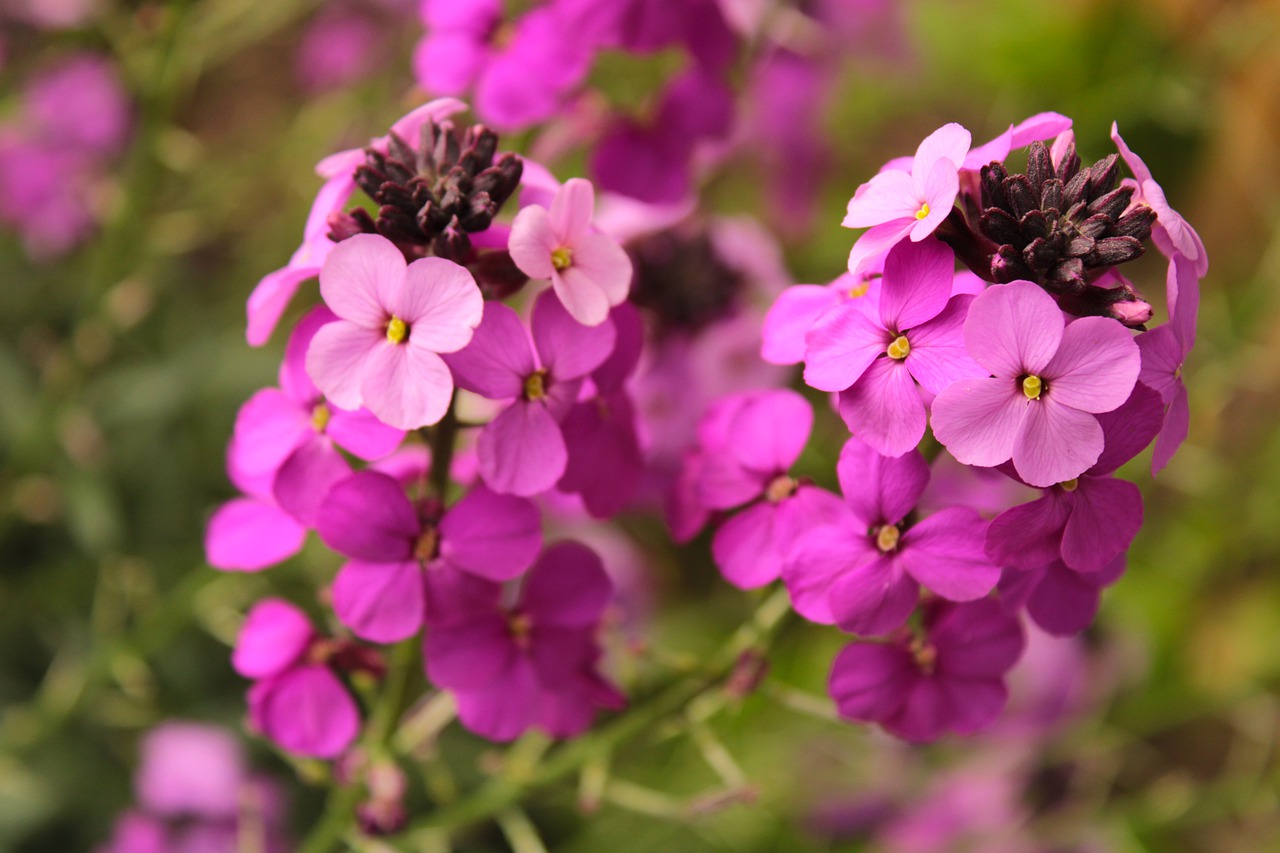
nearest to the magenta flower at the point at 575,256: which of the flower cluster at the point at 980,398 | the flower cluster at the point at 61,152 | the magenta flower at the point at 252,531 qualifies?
the flower cluster at the point at 980,398

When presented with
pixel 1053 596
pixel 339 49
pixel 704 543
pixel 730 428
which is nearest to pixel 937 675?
pixel 1053 596

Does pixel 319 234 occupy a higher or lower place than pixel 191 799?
higher

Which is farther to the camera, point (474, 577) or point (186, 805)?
point (186, 805)

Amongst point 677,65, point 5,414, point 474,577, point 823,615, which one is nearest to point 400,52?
point 677,65

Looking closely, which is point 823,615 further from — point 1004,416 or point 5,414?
point 5,414

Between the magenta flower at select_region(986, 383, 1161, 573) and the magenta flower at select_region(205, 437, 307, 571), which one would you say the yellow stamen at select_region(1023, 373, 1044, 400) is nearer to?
the magenta flower at select_region(986, 383, 1161, 573)

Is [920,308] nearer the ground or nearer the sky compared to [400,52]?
nearer the sky

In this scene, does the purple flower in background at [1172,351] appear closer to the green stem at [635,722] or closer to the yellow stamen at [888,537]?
the yellow stamen at [888,537]

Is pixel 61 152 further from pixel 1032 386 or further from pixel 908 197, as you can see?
pixel 1032 386
